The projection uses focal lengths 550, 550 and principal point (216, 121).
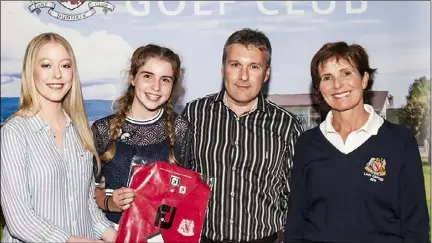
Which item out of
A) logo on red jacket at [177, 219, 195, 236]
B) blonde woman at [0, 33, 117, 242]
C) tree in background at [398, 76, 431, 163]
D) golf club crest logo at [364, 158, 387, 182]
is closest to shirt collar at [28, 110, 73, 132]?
blonde woman at [0, 33, 117, 242]

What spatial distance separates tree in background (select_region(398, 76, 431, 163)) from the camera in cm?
342

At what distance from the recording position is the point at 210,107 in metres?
3.00

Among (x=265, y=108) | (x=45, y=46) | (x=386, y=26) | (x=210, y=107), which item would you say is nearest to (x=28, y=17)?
(x=45, y=46)

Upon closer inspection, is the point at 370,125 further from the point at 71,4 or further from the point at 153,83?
the point at 71,4

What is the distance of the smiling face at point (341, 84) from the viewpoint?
107 inches

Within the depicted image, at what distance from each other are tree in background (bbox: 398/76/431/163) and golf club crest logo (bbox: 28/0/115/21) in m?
1.96

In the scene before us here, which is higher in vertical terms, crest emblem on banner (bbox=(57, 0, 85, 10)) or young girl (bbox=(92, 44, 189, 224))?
crest emblem on banner (bbox=(57, 0, 85, 10))

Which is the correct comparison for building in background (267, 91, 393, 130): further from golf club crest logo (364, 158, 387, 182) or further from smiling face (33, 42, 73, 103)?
smiling face (33, 42, 73, 103)

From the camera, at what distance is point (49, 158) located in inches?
91.6

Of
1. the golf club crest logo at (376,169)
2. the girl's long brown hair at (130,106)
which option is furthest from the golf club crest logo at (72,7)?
the golf club crest logo at (376,169)

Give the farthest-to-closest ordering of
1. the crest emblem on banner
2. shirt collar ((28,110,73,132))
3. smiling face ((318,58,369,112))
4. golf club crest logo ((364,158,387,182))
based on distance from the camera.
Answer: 1. the crest emblem on banner
2. smiling face ((318,58,369,112))
3. golf club crest logo ((364,158,387,182))
4. shirt collar ((28,110,73,132))

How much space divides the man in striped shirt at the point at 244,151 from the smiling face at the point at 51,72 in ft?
2.56

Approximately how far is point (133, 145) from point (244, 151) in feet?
1.90

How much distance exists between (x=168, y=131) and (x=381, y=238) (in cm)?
116
